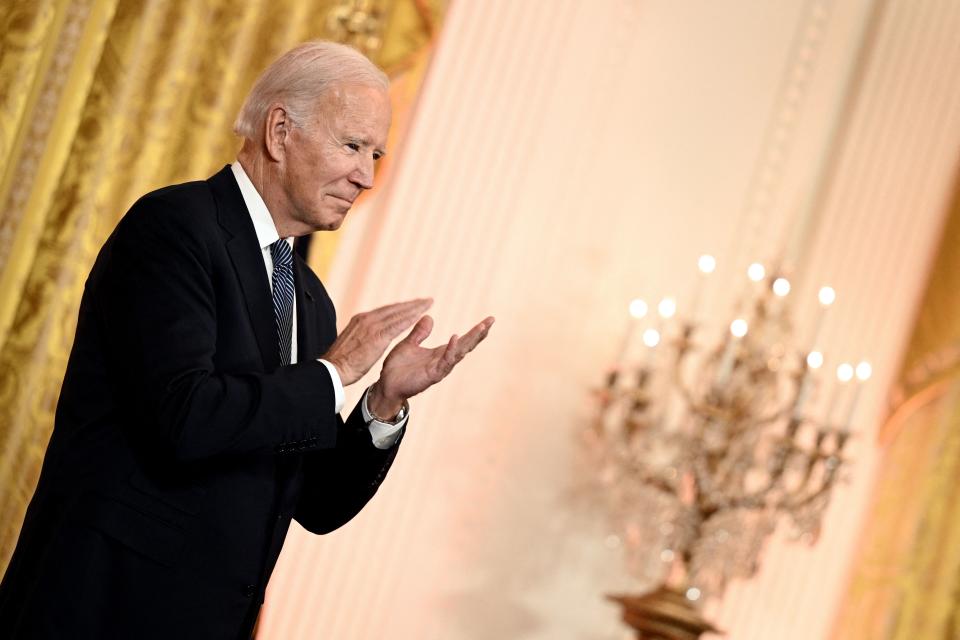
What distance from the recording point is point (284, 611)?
172 inches

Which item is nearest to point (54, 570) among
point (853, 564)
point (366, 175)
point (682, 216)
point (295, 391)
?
point (295, 391)

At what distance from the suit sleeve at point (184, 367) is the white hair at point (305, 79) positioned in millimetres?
293

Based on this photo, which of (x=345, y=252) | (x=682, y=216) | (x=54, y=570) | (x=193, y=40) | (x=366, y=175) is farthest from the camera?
(x=682, y=216)

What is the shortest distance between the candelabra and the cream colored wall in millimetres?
373

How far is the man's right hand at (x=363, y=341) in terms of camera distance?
6.13 ft

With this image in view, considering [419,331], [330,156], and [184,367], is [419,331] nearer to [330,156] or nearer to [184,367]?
[330,156]

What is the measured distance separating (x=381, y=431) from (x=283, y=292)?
0.30 metres

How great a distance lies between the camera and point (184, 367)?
1.72 metres

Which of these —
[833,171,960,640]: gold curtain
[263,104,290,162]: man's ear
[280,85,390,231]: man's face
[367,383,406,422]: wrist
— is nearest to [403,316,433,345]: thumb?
[367,383,406,422]: wrist

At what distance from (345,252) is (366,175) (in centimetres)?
270

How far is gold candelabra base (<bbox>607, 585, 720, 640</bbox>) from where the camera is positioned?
4121 mm

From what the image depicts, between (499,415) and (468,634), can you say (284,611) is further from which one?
(499,415)

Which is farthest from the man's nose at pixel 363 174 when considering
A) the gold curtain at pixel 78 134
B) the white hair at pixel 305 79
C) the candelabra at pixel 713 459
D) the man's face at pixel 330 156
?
the candelabra at pixel 713 459

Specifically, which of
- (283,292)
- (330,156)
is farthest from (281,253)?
(330,156)
